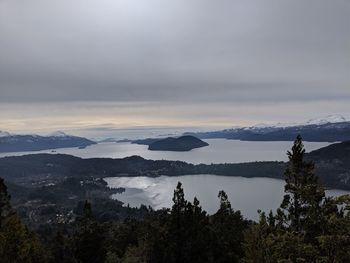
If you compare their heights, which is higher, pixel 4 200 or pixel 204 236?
pixel 4 200

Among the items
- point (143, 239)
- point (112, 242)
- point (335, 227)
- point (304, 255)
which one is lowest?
point (112, 242)

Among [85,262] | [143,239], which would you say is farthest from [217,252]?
[85,262]

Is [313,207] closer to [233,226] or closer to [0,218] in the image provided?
[0,218]

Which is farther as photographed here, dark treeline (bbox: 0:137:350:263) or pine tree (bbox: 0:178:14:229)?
pine tree (bbox: 0:178:14:229)

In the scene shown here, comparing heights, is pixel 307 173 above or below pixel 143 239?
above

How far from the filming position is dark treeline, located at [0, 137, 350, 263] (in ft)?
54.6

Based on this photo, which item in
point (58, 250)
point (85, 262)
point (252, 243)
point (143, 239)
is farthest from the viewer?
point (58, 250)

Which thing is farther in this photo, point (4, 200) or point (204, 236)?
point (204, 236)

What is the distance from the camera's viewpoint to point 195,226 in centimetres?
5503

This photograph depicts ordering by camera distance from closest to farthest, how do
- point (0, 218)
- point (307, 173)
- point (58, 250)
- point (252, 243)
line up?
1. point (307, 173)
2. point (252, 243)
3. point (0, 218)
4. point (58, 250)

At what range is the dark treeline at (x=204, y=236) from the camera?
16.6m

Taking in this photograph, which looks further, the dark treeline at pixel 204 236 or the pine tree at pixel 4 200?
the pine tree at pixel 4 200

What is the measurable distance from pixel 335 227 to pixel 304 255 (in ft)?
5.86

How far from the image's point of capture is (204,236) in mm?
55031
